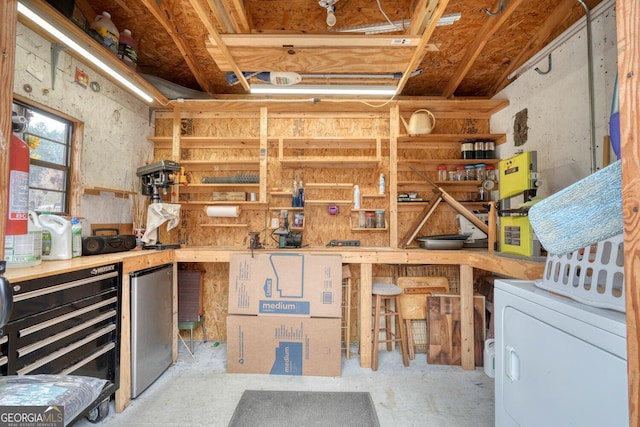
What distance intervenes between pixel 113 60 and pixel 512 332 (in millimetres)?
3408

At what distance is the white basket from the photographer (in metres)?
0.76

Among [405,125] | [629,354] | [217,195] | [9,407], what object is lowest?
[9,407]

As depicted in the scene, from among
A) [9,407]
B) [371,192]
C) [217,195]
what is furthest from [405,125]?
[9,407]

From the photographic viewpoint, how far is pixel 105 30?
7.72ft

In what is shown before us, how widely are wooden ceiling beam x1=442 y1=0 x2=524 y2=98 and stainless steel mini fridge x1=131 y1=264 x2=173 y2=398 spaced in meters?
3.68

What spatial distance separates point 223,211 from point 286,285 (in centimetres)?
124

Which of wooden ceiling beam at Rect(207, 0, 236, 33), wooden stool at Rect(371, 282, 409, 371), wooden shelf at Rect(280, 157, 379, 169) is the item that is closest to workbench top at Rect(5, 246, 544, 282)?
wooden stool at Rect(371, 282, 409, 371)

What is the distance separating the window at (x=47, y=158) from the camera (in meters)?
2.11

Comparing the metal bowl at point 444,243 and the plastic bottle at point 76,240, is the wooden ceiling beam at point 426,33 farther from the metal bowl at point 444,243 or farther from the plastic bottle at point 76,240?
the plastic bottle at point 76,240

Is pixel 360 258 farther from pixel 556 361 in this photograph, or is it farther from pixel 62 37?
pixel 62 37

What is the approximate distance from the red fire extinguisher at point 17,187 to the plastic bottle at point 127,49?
1.59 meters

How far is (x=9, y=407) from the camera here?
0.72 metres

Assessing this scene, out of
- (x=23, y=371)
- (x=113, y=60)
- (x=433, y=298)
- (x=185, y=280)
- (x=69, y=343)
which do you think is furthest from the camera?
(x=185, y=280)

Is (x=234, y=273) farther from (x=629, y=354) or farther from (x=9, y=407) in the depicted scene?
(x=629, y=354)
